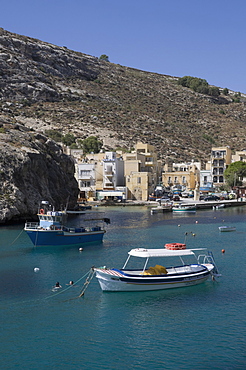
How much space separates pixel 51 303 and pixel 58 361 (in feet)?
24.0

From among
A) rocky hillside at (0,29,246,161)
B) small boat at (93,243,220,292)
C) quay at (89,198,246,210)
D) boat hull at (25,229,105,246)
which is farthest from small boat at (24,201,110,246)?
rocky hillside at (0,29,246,161)

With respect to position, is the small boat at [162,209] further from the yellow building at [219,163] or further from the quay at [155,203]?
the yellow building at [219,163]

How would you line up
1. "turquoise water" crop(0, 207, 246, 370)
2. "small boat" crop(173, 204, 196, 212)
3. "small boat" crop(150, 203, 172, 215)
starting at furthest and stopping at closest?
1. "small boat" crop(173, 204, 196, 212)
2. "small boat" crop(150, 203, 172, 215)
3. "turquoise water" crop(0, 207, 246, 370)

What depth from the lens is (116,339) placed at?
21.4 meters

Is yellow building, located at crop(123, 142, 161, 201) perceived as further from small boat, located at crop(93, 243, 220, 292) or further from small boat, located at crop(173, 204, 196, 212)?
small boat, located at crop(93, 243, 220, 292)

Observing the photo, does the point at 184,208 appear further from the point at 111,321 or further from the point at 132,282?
the point at 111,321

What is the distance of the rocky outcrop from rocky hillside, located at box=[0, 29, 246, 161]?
5680cm

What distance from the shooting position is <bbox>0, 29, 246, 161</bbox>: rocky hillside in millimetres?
150875

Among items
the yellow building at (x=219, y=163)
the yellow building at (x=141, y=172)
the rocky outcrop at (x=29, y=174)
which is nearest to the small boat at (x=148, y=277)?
the rocky outcrop at (x=29, y=174)

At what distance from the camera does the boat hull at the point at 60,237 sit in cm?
4500

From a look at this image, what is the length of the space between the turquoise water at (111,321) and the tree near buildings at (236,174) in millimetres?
80539

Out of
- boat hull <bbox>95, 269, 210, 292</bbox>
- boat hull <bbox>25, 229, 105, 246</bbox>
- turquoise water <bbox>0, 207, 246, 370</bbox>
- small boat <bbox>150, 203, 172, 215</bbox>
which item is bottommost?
turquoise water <bbox>0, 207, 246, 370</bbox>

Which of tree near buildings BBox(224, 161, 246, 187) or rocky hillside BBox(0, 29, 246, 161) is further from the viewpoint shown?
rocky hillside BBox(0, 29, 246, 161)

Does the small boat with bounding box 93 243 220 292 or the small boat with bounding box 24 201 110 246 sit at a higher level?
the small boat with bounding box 24 201 110 246
